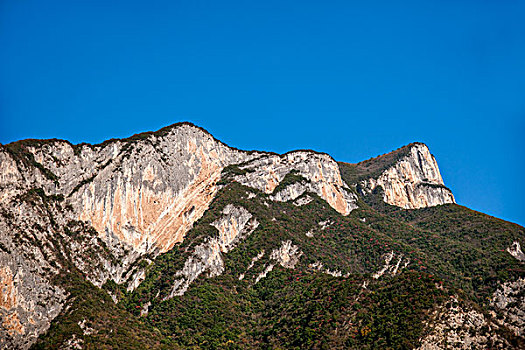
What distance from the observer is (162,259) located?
12125 centimetres

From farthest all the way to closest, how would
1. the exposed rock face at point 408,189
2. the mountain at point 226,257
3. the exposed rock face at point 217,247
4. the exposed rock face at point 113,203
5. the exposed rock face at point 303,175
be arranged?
the exposed rock face at point 408,189 → the exposed rock face at point 303,175 → the exposed rock face at point 217,247 → the exposed rock face at point 113,203 → the mountain at point 226,257

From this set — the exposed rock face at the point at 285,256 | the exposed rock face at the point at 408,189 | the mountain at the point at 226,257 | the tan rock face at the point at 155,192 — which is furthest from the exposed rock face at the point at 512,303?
the tan rock face at the point at 155,192

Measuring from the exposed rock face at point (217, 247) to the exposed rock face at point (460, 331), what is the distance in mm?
51102

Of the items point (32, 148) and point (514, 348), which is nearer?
point (514, 348)

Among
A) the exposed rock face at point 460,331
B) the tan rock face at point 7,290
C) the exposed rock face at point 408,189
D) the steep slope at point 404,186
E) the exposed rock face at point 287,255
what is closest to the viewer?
the exposed rock face at point 460,331

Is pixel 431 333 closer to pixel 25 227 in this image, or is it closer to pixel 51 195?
pixel 25 227

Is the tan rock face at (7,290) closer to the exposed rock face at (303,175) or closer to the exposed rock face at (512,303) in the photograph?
the exposed rock face at (303,175)

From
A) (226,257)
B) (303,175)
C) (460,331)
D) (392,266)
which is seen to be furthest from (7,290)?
(303,175)

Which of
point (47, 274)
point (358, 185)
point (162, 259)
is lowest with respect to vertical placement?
point (47, 274)

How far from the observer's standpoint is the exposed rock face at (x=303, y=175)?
15550 centimetres

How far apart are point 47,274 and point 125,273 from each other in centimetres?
2228

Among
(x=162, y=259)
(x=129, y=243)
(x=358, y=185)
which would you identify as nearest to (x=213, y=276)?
(x=162, y=259)

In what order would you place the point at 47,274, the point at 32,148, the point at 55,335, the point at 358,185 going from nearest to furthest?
the point at 55,335, the point at 47,274, the point at 32,148, the point at 358,185

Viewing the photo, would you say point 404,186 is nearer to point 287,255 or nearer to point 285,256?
point 287,255
